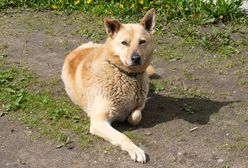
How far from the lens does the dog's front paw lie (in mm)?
4633

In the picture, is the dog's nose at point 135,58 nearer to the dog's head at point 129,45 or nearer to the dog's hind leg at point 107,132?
the dog's head at point 129,45

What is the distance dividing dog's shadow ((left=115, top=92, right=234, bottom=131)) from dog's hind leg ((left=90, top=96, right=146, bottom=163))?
0.93 feet

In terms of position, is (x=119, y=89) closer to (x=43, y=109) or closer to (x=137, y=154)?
(x=137, y=154)

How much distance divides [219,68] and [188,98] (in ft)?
3.72

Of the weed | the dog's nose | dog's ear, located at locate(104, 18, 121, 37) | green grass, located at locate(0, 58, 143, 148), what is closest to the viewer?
the dog's nose

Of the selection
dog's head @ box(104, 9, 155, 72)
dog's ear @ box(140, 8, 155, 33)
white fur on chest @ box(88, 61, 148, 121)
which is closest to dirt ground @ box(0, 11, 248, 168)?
white fur on chest @ box(88, 61, 148, 121)

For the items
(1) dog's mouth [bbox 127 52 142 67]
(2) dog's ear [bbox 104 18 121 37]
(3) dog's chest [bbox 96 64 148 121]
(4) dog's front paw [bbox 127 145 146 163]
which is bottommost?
(4) dog's front paw [bbox 127 145 146 163]

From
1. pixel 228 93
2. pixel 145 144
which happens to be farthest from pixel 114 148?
pixel 228 93

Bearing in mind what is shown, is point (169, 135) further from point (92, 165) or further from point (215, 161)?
point (92, 165)

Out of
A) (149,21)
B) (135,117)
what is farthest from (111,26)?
(135,117)

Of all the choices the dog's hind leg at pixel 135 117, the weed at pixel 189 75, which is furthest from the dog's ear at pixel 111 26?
the weed at pixel 189 75

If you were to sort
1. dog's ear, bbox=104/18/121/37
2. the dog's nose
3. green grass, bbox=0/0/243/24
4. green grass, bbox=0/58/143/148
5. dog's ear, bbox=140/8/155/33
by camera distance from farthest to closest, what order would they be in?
green grass, bbox=0/0/243/24 → dog's ear, bbox=140/8/155/33 → dog's ear, bbox=104/18/121/37 → green grass, bbox=0/58/143/148 → the dog's nose

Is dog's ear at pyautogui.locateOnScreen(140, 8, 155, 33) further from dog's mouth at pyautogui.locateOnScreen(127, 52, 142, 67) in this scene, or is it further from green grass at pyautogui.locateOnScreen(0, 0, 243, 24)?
green grass at pyautogui.locateOnScreen(0, 0, 243, 24)

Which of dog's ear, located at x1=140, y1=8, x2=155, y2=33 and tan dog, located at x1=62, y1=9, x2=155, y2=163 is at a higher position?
dog's ear, located at x1=140, y1=8, x2=155, y2=33
